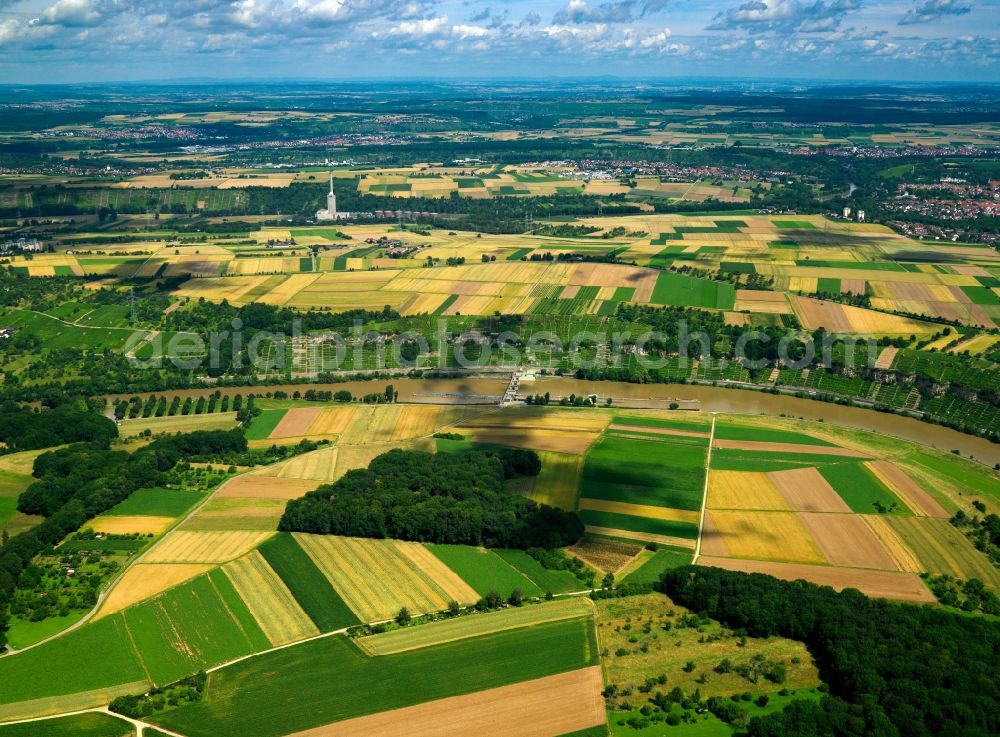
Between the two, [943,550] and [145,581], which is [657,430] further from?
[145,581]

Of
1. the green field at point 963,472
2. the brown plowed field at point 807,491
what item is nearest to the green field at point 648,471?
the brown plowed field at point 807,491

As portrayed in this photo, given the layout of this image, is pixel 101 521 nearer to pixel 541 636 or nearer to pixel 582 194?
pixel 541 636

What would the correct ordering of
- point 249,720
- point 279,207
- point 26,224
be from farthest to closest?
1. point 279,207
2. point 26,224
3. point 249,720

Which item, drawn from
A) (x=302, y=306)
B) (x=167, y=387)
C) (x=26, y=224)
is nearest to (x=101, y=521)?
(x=167, y=387)

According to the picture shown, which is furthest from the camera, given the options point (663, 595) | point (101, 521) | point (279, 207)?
point (279, 207)

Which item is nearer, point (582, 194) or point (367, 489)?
point (367, 489)

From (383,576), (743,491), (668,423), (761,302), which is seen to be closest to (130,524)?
(383,576)

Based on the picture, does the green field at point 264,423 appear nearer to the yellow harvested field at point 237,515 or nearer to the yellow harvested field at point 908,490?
the yellow harvested field at point 237,515
